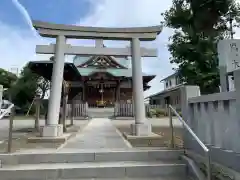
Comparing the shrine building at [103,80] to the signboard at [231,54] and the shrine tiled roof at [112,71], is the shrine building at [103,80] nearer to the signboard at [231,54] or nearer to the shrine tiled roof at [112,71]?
the shrine tiled roof at [112,71]

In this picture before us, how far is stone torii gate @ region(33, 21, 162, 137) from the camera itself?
6871 mm

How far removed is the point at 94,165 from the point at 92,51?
168 inches

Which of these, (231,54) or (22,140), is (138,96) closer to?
(231,54)

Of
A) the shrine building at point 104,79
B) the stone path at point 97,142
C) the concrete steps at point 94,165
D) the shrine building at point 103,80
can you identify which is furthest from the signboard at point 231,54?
the shrine building at point 104,79

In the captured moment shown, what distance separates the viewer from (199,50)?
923 centimetres

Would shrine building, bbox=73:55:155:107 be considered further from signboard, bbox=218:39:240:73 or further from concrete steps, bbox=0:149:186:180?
signboard, bbox=218:39:240:73

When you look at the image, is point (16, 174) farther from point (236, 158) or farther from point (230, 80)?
point (230, 80)

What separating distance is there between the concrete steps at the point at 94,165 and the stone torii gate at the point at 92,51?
95.0 inches

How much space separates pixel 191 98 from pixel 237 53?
45.1 inches

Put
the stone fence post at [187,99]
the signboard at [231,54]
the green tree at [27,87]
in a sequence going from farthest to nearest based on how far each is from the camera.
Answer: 1. the green tree at [27,87]
2. the stone fence post at [187,99]
3. the signboard at [231,54]

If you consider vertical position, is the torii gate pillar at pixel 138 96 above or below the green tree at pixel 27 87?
below

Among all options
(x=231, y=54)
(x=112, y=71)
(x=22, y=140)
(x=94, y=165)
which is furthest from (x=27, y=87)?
(x=231, y=54)

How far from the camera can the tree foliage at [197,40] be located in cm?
807

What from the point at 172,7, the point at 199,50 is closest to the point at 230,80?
the point at 199,50
